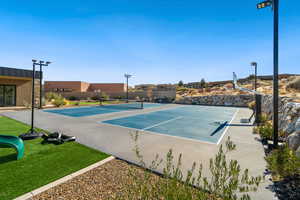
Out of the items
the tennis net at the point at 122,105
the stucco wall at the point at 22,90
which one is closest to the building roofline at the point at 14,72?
the stucco wall at the point at 22,90

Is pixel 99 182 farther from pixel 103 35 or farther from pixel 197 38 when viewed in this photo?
pixel 197 38

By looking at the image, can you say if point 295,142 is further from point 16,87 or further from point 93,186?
point 16,87

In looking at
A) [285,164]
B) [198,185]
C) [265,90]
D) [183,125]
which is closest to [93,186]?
[198,185]

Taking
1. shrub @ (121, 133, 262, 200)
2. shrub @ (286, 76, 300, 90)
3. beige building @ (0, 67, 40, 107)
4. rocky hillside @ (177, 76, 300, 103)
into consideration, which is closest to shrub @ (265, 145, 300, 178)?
shrub @ (121, 133, 262, 200)

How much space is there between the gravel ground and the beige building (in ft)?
64.3

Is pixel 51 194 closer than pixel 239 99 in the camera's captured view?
Yes

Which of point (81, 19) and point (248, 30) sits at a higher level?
point (81, 19)

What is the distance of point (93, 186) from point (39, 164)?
1878 mm

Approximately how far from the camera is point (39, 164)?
11.5 feet

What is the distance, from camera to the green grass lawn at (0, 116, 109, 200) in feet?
8.79

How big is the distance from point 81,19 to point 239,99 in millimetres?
26405

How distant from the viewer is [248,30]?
1113 centimetres

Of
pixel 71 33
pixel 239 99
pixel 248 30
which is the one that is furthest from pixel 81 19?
pixel 239 99

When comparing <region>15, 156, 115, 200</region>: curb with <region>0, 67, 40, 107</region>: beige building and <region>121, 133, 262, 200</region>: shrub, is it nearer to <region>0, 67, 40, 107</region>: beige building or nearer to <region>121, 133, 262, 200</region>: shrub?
<region>121, 133, 262, 200</region>: shrub
